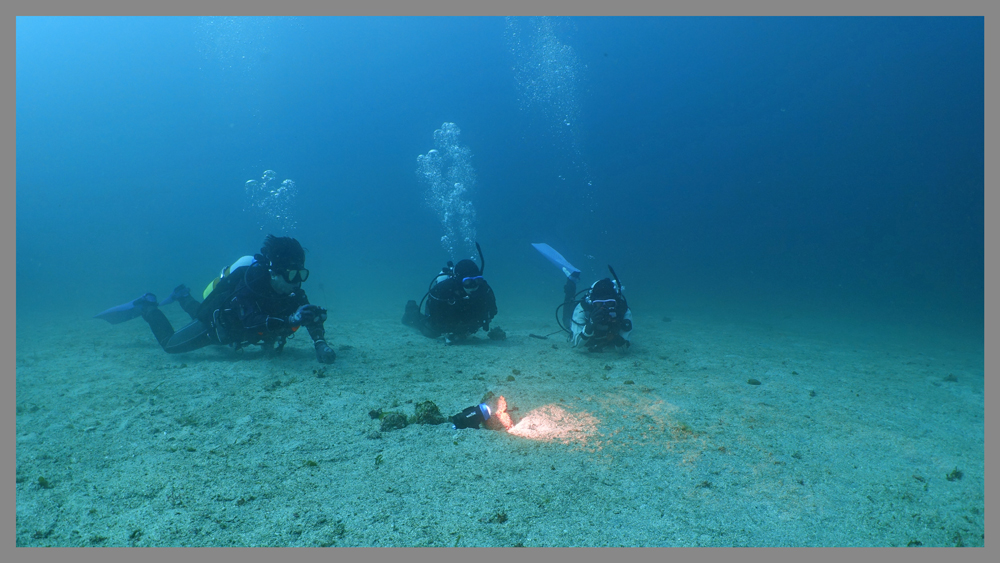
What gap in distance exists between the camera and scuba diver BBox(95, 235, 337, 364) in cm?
Result: 575

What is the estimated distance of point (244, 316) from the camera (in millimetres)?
5707

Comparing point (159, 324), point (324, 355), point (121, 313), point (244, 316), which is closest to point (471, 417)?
point (324, 355)

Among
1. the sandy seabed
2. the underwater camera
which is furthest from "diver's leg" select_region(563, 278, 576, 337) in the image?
the underwater camera

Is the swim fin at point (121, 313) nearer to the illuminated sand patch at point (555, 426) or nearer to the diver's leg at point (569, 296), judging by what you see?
the illuminated sand patch at point (555, 426)

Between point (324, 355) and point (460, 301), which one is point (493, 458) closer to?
point (324, 355)

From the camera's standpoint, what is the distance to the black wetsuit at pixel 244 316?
18.9 ft

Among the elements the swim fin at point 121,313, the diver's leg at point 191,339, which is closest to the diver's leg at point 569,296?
the diver's leg at point 191,339

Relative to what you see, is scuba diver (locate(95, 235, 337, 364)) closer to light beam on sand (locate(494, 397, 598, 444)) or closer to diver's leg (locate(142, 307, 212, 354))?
diver's leg (locate(142, 307, 212, 354))

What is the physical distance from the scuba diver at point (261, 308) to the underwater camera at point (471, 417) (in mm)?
3219

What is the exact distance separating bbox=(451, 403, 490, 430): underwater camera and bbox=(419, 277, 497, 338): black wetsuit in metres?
4.44

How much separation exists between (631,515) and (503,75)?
110129mm

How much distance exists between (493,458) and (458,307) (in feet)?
17.2

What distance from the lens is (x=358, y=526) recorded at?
85.0 inches

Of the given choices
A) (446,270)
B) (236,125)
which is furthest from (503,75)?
(446,270)
